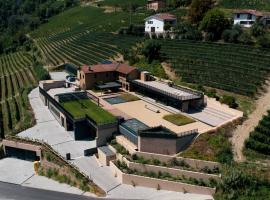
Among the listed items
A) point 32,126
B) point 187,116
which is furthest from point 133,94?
point 32,126

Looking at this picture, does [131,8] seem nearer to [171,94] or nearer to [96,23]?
[96,23]

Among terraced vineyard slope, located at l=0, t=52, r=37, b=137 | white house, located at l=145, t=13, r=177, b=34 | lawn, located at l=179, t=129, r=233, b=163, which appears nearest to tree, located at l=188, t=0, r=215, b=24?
white house, located at l=145, t=13, r=177, b=34

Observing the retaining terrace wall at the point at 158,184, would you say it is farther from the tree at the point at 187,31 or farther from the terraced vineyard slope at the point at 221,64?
the tree at the point at 187,31

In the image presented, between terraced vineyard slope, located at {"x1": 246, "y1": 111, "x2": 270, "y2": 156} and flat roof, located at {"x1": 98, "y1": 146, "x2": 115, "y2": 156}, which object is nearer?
terraced vineyard slope, located at {"x1": 246, "y1": 111, "x2": 270, "y2": 156}

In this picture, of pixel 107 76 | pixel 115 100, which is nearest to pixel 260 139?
pixel 115 100

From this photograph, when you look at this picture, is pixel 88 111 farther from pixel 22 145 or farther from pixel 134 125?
pixel 22 145

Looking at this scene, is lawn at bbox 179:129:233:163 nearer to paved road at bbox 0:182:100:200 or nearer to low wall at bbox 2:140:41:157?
paved road at bbox 0:182:100:200
